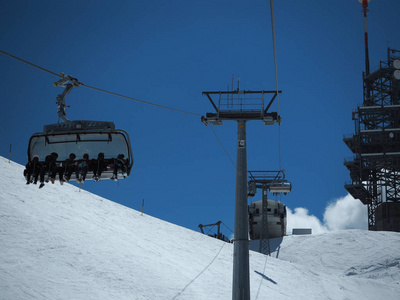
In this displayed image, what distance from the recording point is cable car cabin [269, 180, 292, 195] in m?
34.6

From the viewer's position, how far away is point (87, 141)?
50.4ft

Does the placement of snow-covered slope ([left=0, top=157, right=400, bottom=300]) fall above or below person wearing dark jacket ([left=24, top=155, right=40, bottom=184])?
below

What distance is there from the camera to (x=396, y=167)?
66.7 meters

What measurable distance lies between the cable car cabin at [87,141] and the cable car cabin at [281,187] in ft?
68.5

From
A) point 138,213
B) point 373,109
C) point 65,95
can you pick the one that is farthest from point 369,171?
point 65,95

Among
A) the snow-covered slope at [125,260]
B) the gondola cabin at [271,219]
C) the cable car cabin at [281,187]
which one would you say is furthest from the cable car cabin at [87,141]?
the gondola cabin at [271,219]

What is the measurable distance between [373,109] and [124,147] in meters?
61.9

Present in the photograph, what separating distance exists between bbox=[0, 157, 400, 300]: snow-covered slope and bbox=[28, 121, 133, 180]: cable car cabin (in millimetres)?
5133

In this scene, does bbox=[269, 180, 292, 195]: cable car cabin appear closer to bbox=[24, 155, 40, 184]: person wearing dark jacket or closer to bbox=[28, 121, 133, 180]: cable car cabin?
bbox=[28, 121, 133, 180]: cable car cabin

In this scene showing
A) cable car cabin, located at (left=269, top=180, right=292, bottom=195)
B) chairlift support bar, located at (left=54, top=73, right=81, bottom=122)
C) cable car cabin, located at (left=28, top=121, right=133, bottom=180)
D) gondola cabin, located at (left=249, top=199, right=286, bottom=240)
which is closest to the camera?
chairlift support bar, located at (left=54, top=73, right=81, bottom=122)

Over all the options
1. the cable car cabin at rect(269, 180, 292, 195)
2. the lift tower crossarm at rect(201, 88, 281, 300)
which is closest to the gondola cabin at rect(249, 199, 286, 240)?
the cable car cabin at rect(269, 180, 292, 195)

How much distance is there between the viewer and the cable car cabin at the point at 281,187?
114 ft

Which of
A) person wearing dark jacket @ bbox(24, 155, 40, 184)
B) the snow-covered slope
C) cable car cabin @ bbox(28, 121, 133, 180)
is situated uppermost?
cable car cabin @ bbox(28, 121, 133, 180)

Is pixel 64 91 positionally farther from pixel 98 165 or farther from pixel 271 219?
pixel 271 219
